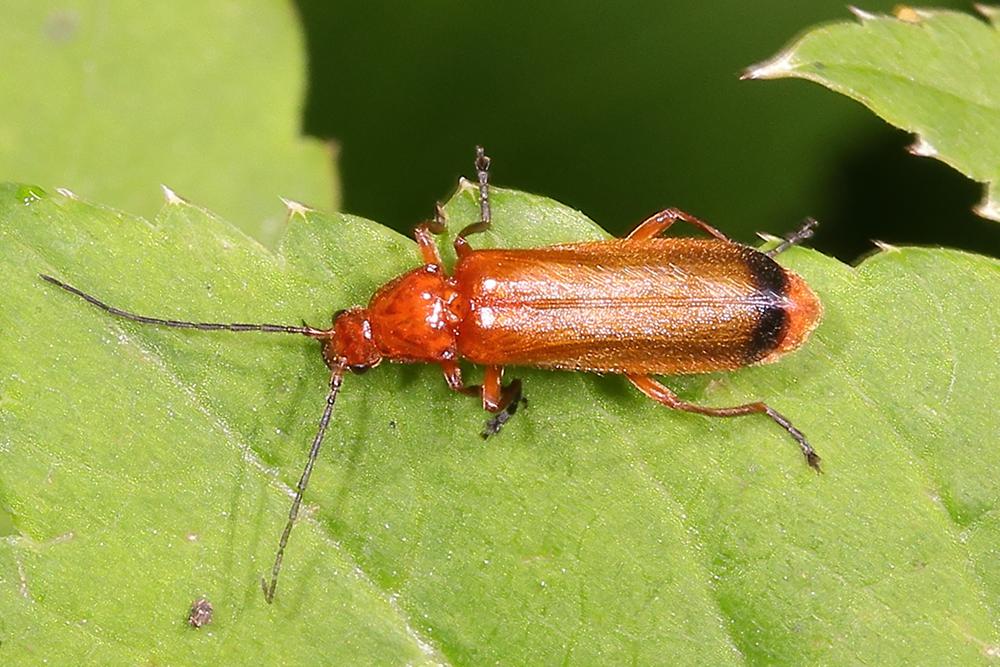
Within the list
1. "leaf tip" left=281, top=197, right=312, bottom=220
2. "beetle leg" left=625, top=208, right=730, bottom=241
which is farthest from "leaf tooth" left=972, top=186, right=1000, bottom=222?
"leaf tip" left=281, top=197, right=312, bottom=220

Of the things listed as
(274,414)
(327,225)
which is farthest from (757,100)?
(274,414)

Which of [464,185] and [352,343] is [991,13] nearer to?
[464,185]

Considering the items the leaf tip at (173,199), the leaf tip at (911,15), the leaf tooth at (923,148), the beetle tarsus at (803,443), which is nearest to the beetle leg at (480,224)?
the leaf tip at (173,199)

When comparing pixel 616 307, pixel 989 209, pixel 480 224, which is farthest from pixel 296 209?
pixel 989 209

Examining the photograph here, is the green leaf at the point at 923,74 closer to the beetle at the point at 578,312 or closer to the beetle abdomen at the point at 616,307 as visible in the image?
the beetle at the point at 578,312

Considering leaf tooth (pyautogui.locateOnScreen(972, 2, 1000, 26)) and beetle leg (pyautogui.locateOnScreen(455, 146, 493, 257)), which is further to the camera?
leaf tooth (pyautogui.locateOnScreen(972, 2, 1000, 26))

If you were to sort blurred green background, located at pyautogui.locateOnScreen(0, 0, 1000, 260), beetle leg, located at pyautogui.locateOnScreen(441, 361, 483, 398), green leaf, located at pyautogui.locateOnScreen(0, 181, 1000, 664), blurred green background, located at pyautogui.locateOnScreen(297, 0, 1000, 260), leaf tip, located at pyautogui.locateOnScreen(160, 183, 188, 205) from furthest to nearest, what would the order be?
blurred green background, located at pyautogui.locateOnScreen(297, 0, 1000, 260) < blurred green background, located at pyautogui.locateOnScreen(0, 0, 1000, 260) < beetle leg, located at pyautogui.locateOnScreen(441, 361, 483, 398) < leaf tip, located at pyautogui.locateOnScreen(160, 183, 188, 205) < green leaf, located at pyautogui.locateOnScreen(0, 181, 1000, 664)

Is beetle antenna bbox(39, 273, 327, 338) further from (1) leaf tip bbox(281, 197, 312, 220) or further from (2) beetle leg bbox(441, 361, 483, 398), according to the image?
(2) beetle leg bbox(441, 361, 483, 398)
